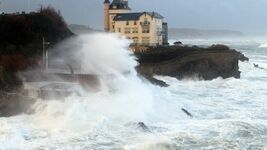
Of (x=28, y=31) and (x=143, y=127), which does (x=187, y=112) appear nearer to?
(x=143, y=127)

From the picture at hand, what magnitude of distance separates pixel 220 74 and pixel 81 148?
18276 mm

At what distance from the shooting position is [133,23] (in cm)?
3553

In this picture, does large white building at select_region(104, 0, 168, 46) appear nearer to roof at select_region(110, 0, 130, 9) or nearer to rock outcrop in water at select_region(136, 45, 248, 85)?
roof at select_region(110, 0, 130, 9)

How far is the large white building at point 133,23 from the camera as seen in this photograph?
3544cm

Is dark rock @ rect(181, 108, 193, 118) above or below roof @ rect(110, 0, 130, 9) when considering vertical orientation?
below

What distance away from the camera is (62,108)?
43.8 feet

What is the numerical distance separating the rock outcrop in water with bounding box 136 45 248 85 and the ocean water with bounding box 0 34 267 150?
277 inches

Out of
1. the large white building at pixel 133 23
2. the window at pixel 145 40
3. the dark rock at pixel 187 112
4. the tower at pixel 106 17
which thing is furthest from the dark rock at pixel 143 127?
the tower at pixel 106 17

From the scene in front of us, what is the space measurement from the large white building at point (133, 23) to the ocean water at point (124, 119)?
51.8 ft

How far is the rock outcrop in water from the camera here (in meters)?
26.8

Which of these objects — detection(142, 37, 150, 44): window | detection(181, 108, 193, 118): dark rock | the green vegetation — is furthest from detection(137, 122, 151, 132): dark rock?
detection(142, 37, 150, 44): window

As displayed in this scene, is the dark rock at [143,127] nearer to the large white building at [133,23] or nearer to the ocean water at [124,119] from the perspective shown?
the ocean water at [124,119]

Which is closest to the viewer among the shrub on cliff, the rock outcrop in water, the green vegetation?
the green vegetation

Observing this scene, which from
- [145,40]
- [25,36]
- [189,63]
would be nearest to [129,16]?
[145,40]
